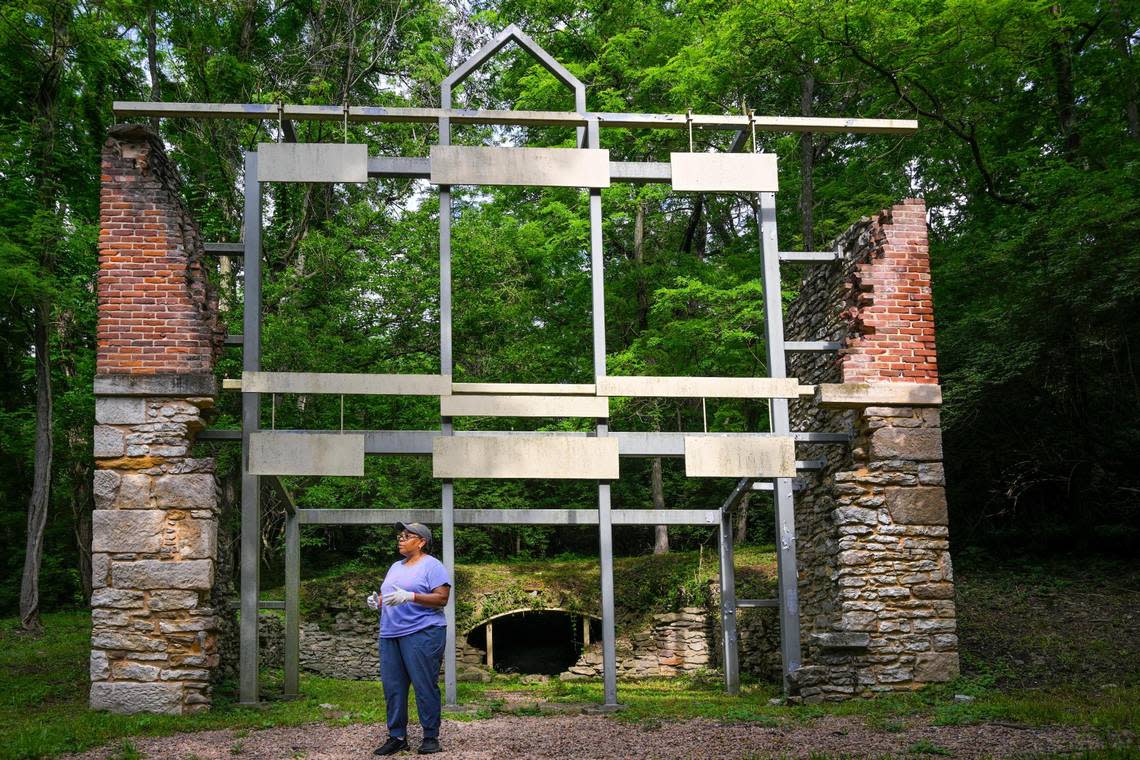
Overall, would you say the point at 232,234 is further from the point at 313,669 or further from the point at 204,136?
the point at 313,669

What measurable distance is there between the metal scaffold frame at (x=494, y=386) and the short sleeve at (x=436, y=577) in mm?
2274

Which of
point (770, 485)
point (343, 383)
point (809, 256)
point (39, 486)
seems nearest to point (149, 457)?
point (343, 383)

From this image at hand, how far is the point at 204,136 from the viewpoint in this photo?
54.5 feet

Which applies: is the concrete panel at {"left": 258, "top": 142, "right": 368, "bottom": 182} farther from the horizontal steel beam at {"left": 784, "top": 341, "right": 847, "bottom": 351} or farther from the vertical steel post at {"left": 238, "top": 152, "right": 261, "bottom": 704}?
the horizontal steel beam at {"left": 784, "top": 341, "right": 847, "bottom": 351}

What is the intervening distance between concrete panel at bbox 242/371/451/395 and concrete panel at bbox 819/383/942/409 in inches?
137

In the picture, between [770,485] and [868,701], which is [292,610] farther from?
[868,701]

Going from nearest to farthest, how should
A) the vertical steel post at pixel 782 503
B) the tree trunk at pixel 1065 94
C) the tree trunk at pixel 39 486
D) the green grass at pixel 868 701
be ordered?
the green grass at pixel 868 701 < the vertical steel post at pixel 782 503 < the tree trunk at pixel 39 486 < the tree trunk at pixel 1065 94

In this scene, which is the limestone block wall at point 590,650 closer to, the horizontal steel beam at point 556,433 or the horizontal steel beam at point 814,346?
the horizontal steel beam at point 556,433

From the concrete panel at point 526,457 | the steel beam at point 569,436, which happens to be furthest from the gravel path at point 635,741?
the steel beam at point 569,436

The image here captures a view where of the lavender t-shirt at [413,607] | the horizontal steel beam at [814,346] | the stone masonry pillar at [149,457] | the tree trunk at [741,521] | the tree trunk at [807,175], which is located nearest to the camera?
the lavender t-shirt at [413,607]

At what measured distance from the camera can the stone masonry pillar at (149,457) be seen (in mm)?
7754

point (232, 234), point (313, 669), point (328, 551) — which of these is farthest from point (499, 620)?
point (232, 234)

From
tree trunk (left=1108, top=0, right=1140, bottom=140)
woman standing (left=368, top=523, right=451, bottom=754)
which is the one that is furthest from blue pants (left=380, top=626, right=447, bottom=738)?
tree trunk (left=1108, top=0, right=1140, bottom=140)

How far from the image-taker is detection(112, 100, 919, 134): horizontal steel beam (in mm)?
8500
